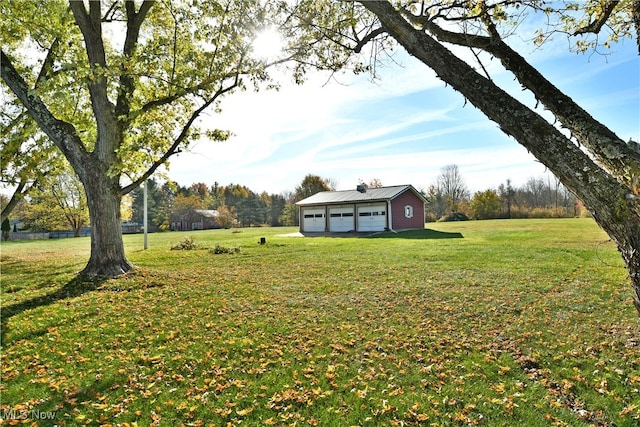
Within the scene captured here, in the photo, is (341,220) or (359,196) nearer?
(359,196)

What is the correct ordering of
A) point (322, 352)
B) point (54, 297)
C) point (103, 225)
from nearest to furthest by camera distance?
1. point (322, 352)
2. point (54, 297)
3. point (103, 225)

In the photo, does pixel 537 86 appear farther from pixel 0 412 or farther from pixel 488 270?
pixel 488 270

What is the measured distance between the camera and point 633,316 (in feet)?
19.8

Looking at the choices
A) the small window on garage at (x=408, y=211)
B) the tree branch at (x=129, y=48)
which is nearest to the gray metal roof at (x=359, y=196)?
the small window on garage at (x=408, y=211)

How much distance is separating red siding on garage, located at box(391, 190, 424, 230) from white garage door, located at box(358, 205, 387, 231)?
82 centimetres

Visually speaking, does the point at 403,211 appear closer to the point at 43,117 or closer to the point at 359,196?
the point at 359,196

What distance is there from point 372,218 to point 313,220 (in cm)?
565

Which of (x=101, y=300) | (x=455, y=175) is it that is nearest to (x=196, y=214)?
(x=455, y=175)

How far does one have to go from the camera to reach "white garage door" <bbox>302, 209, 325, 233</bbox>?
3142cm

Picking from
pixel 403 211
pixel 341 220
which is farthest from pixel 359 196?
pixel 403 211

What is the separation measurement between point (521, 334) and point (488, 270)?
562 cm

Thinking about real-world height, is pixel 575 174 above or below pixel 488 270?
above

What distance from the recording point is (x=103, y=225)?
9.16 meters

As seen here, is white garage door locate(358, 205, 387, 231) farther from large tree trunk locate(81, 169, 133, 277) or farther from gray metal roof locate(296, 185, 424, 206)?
large tree trunk locate(81, 169, 133, 277)
